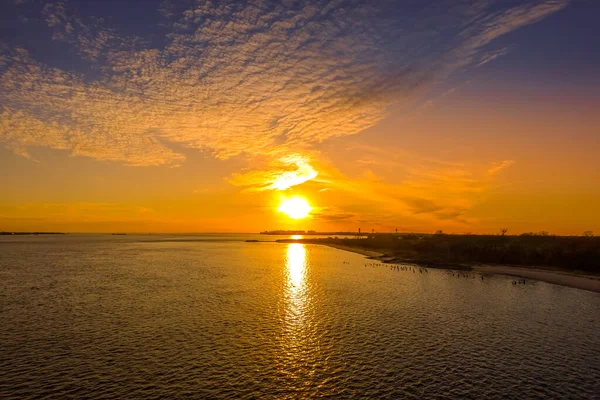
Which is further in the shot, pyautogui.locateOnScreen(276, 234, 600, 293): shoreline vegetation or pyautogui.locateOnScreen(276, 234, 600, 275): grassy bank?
pyautogui.locateOnScreen(276, 234, 600, 275): grassy bank

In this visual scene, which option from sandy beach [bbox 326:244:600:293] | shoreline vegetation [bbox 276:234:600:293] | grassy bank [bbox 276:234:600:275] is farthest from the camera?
grassy bank [bbox 276:234:600:275]

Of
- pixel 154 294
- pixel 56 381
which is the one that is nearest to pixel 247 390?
pixel 56 381

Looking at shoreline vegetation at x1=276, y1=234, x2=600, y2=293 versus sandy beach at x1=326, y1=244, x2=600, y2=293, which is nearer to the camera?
sandy beach at x1=326, y1=244, x2=600, y2=293

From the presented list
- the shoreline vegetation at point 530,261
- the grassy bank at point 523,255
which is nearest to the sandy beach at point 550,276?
the shoreline vegetation at point 530,261

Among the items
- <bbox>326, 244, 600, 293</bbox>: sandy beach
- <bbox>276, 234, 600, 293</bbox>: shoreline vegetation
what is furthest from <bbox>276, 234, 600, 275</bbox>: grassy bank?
<bbox>326, 244, 600, 293</bbox>: sandy beach

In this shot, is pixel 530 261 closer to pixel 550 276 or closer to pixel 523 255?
pixel 523 255

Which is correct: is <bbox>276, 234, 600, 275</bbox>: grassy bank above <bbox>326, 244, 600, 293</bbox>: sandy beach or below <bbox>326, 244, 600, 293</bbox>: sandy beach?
above

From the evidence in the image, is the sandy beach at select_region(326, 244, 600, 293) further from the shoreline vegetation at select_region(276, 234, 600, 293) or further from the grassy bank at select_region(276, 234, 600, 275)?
the grassy bank at select_region(276, 234, 600, 275)

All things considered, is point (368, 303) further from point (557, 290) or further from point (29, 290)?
point (29, 290)

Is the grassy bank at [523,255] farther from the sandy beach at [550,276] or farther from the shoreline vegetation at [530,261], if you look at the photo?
the sandy beach at [550,276]

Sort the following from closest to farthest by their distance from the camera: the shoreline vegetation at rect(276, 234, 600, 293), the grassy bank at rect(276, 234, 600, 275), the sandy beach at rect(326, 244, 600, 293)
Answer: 1. the sandy beach at rect(326, 244, 600, 293)
2. the shoreline vegetation at rect(276, 234, 600, 293)
3. the grassy bank at rect(276, 234, 600, 275)

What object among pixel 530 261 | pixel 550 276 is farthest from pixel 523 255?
pixel 550 276
